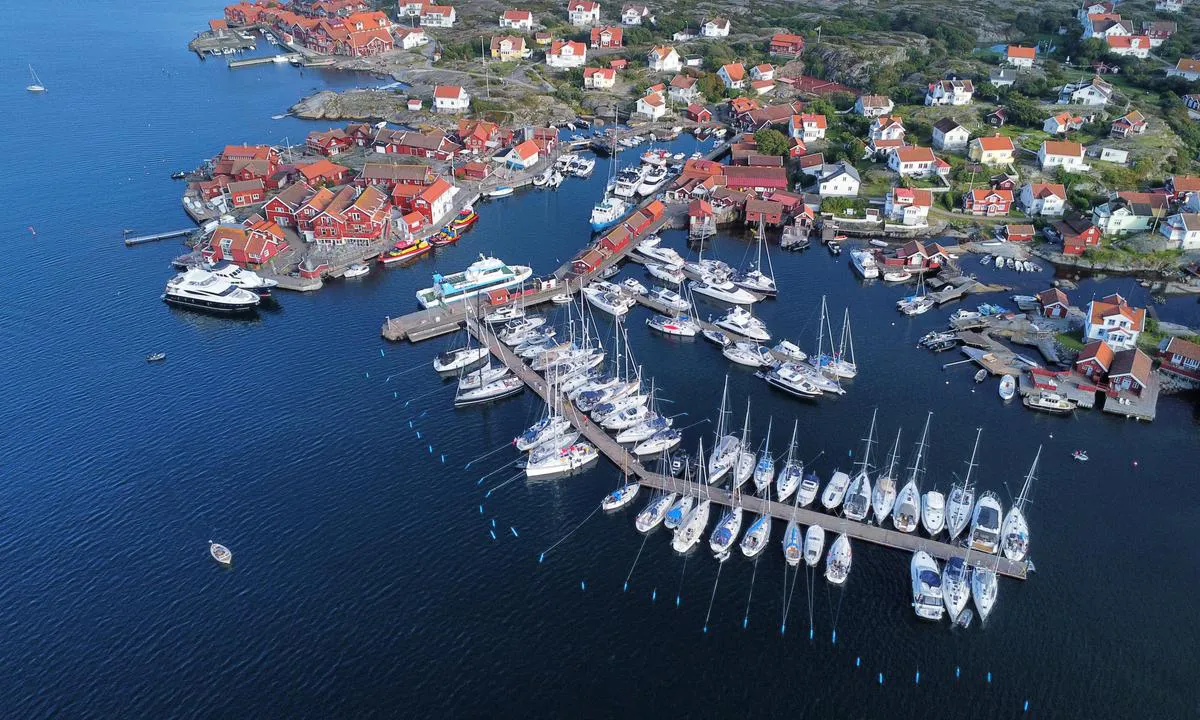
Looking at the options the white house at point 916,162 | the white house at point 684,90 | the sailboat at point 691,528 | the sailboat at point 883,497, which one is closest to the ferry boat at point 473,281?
the sailboat at point 691,528

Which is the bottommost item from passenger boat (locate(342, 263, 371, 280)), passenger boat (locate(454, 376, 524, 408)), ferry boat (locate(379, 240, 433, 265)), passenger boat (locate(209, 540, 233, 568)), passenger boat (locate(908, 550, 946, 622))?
passenger boat (locate(209, 540, 233, 568))

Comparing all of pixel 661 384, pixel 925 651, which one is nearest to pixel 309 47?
pixel 661 384

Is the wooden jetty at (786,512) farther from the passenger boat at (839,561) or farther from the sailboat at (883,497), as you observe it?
the passenger boat at (839,561)

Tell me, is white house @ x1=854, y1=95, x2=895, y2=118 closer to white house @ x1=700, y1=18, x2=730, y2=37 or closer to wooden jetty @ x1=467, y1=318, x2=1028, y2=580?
white house @ x1=700, y1=18, x2=730, y2=37

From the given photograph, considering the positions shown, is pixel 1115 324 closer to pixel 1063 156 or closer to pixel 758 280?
pixel 758 280

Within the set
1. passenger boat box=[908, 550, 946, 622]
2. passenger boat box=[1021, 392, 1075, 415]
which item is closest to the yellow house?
passenger boat box=[1021, 392, 1075, 415]
